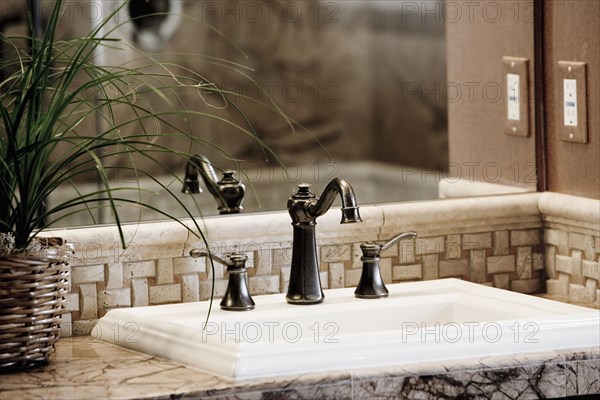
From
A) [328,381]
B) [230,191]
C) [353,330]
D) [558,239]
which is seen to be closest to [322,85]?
[230,191]

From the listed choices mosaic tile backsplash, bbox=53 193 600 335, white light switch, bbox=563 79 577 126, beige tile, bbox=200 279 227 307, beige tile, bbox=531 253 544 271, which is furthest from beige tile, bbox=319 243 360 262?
white light switch, bbox=563 79 577 126

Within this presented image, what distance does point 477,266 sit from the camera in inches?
96.3

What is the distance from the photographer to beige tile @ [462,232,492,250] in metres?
2.43

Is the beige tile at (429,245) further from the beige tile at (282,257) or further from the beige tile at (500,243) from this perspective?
the beige tile at (282,257)

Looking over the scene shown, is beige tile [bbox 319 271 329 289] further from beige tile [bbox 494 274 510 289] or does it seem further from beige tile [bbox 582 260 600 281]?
beige tile [bbox 582 260 600 281]

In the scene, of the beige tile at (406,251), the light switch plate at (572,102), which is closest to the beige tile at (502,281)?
the beige tile at (406,251)

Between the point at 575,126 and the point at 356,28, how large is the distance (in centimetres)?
50

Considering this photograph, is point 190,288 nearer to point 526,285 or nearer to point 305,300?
point 305,300

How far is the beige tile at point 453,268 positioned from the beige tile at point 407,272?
0.17 feet

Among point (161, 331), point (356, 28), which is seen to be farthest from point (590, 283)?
point (161, 331)

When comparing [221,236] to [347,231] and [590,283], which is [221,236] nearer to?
[347,231]

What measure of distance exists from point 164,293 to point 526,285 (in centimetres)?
79

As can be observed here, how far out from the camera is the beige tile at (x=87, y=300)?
2.14 meters

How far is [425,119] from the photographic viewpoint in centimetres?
241
